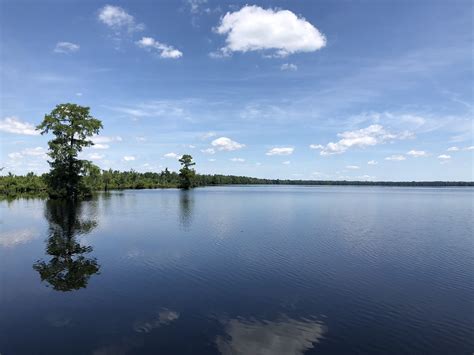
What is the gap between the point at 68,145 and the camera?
57781 millimetres

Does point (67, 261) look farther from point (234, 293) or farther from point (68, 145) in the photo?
point (68, 145)

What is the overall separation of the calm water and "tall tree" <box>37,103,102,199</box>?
31.7 meters

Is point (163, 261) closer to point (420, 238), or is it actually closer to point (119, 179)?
point (420, 238)

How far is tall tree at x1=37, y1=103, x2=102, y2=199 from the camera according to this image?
56688 millimetres

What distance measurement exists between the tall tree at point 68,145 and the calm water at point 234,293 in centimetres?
3172

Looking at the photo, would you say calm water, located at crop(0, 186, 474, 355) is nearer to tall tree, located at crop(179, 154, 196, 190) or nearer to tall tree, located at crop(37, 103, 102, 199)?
tall tree, located at crop(37, 103, 102, 199)

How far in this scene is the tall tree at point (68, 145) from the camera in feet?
186

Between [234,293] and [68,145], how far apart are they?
52546 mm

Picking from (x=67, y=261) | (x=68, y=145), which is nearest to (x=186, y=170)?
(x=68, y=145)

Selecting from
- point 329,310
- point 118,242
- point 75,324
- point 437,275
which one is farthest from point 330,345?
point 118,242

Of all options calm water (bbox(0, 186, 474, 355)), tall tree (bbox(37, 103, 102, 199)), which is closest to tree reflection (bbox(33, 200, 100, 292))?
calm water (bbox(0, 186, 474, 355))

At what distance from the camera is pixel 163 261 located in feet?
64.6

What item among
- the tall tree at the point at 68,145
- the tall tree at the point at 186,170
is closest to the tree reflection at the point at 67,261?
the tall tree at the point at 68,145

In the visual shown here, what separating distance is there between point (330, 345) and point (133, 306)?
7252mm
